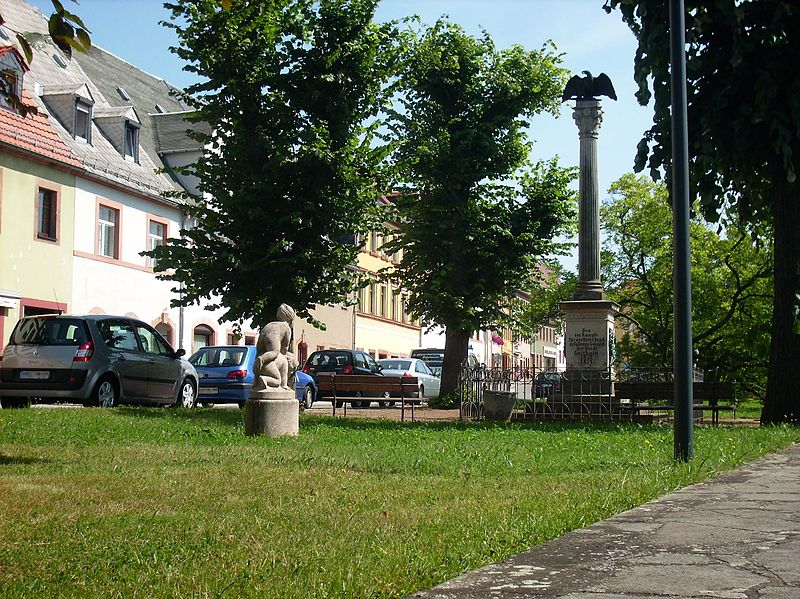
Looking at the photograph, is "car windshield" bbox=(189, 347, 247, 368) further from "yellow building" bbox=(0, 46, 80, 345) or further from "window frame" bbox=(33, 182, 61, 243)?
"window frame" bbox=(33, 182, 61, 243)

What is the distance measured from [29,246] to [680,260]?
2604 cm

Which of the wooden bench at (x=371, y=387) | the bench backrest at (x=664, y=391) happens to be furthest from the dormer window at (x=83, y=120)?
the bench backrest at (x=664, y=391)

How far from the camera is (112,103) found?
42.0 meters

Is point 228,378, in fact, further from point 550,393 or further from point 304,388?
point 550,393

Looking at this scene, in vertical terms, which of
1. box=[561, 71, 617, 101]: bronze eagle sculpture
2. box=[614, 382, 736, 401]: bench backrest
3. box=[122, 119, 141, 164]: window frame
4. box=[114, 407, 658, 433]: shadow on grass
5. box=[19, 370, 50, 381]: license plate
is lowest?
box=[114, 407, 658, 433]: shadow on grass

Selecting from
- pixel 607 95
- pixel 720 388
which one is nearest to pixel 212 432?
pixel 720 388

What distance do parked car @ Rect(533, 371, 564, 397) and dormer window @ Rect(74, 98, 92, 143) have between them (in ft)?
64.3

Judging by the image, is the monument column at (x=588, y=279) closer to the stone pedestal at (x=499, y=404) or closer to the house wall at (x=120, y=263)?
the stone pedestal at (x=499, y=404)

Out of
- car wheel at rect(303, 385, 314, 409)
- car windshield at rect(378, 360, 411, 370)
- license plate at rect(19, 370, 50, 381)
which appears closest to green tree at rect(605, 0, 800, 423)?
license plate at rect(19, 370, 50, 381)

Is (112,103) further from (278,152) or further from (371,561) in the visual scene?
(371,561)

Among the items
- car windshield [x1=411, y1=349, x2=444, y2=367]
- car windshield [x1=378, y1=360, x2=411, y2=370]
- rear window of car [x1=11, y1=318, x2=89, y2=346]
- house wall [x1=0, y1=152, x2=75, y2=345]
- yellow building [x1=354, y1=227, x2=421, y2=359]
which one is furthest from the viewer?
yellow building [x1=354, y1=227, x2=421, y2=359]

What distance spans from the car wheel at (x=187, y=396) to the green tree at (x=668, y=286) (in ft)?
58.3

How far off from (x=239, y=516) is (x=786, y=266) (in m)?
14.1

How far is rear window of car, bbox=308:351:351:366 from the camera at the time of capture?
37.1m
